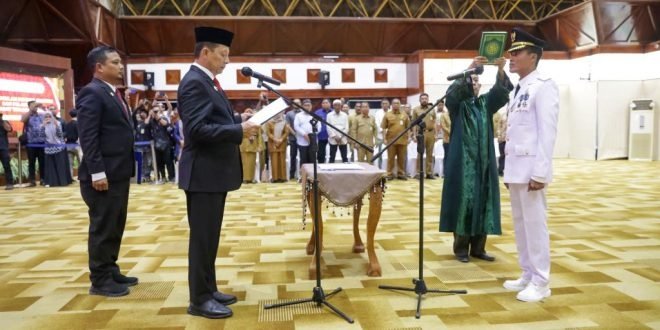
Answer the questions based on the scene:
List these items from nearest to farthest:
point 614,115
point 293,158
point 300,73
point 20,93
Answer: point 20,93, point 293,158, point 614,115, point 300,73

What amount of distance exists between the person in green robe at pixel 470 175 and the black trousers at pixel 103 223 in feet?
7.09

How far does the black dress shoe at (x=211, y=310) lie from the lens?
245 cm

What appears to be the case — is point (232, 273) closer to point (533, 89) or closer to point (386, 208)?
point (533, 89)

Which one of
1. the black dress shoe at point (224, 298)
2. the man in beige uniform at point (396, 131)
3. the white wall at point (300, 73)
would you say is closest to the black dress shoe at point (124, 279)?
the black dress shoe at point (224, 298)

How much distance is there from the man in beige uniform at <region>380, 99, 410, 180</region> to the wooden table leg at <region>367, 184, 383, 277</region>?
5336 millimetres

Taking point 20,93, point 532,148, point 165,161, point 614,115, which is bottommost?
point 165,161

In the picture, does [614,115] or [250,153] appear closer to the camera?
[250,153]

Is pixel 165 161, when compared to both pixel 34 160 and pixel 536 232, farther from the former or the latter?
pixel 536 232

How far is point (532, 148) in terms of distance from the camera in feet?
8.45

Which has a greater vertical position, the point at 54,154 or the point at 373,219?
the point at 54,154

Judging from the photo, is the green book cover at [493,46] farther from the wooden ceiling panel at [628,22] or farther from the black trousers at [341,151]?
the wooden ceiling panel at [628,22]

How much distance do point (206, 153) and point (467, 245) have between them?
2.06 meters

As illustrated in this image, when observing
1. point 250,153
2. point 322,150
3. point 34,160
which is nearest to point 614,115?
point 322,150

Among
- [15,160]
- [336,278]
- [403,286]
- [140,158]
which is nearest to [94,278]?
[336,278]
